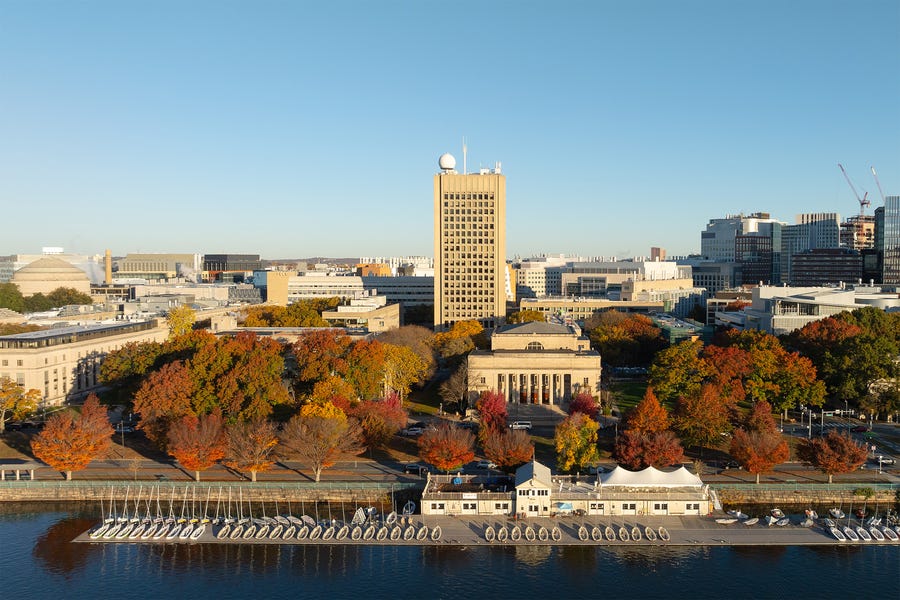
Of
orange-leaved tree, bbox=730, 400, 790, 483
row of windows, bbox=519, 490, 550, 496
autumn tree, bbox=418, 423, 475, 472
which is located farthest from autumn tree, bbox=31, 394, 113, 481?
orange-leaved tree, bbox=730, 400, 790, 483

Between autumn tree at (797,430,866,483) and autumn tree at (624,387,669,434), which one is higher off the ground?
autumn tree at (624,387,669,434)

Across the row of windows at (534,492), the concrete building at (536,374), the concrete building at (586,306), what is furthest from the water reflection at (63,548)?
the concrete building at (586,306)

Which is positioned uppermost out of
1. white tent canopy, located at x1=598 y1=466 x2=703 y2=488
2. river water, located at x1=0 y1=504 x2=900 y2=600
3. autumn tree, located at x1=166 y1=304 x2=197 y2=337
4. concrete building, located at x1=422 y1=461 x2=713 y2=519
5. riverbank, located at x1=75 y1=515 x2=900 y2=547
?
autumn tree, located at x1=166 y1=304 x2=197 y2=337

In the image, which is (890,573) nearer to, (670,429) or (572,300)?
(670,429)

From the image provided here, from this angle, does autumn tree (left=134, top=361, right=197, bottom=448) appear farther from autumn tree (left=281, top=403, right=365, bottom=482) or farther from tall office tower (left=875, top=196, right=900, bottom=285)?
tall office tower (left=875, top=196, right=900, bottom=285)

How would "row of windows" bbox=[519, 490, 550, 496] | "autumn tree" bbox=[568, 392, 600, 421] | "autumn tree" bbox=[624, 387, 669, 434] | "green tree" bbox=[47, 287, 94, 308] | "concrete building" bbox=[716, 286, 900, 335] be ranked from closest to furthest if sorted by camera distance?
1. "row of windows" bbox=[519, 490, 550, 496]
2. "autumn tree" bbox=[624, 387, 669, 434]
3. "autumn tree" bbox=[568, 392, 600, 421]
4. "concrete building" bbox=[716, 286, 900, 335]
5. "green tree" bbox=[47, 287, 94, 308]

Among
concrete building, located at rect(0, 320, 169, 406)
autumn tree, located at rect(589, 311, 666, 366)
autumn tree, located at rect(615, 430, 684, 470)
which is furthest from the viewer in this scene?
autumn tree, located at rect(589, 311, 666, 366)

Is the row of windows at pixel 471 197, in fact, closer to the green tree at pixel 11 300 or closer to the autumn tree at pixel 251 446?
the autumn tree at pixel 251 446
